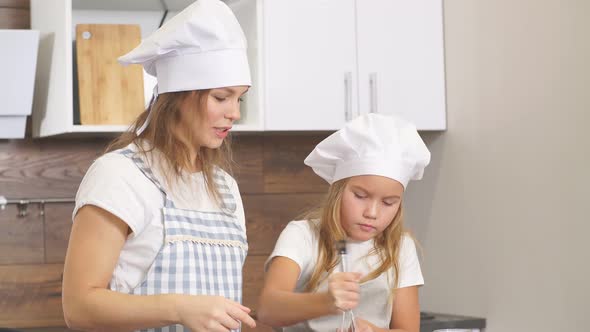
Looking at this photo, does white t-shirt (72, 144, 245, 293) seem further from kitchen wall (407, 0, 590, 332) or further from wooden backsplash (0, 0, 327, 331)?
wooden backsplash (0, 0, 327, 331)

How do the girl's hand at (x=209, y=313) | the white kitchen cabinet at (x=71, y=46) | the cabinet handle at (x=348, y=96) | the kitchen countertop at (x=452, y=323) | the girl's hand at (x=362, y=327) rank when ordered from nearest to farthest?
the girl's hand at (x=209, y=313)
the girl's hand at (x=362, y=327)
the white kitchen cabinet at (x=71, y=46)
the kitchen countertop at (x=452, y=323)
the cabinet handle at (x=348, y=96)

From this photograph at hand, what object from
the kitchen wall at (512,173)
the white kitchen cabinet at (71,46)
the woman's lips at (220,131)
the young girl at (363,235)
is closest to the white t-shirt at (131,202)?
the woman's lips at (220,131)

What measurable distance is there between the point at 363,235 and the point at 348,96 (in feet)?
2.55

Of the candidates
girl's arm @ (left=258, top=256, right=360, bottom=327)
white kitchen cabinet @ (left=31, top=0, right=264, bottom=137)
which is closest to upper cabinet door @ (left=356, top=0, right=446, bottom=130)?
white kitchen cabinet @ (left=31, top=0, right=264, bottom=137)

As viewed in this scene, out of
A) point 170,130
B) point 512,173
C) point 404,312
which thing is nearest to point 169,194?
point 170,130

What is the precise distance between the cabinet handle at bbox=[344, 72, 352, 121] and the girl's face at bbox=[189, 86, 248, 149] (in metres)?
1.11

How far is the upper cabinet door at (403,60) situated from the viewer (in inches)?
98.3

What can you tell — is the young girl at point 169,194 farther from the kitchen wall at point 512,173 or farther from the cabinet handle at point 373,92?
the cabinet handle at point 373,92

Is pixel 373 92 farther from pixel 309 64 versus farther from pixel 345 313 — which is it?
pixel 345 313

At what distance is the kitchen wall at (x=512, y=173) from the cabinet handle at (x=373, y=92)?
226mm

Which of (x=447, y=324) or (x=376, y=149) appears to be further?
(x=447, y=324)

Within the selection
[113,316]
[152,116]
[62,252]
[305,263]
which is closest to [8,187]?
[62,252]

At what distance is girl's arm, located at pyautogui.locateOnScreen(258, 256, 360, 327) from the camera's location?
4.56ft

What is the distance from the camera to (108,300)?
3.92 ft
